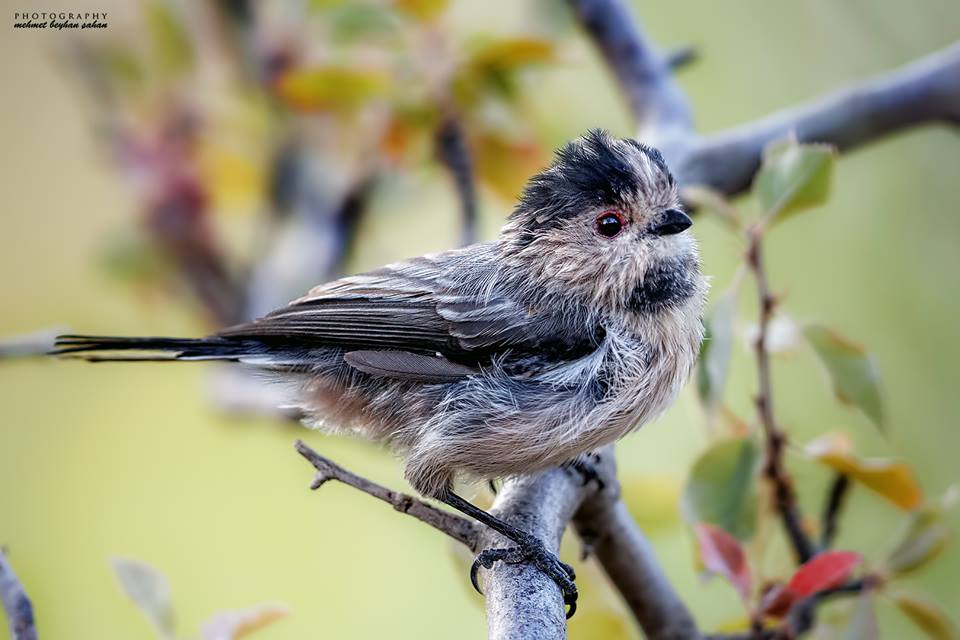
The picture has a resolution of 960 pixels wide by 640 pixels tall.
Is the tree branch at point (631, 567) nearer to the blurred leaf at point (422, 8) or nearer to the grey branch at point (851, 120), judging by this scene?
the grey branch at point (851, 120)

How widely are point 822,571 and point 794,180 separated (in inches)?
25.5

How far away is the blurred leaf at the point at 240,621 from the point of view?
4.38 feet

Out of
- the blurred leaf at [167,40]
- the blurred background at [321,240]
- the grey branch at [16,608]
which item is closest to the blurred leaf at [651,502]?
the blurred background at [321,240]

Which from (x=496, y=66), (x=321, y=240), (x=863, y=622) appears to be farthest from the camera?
(x=321, y=240)

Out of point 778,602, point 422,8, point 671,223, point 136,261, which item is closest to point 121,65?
point 136,261

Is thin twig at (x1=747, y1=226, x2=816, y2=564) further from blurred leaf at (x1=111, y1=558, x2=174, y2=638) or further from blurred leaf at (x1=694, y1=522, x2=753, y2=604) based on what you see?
blurred leaf at (x1=111, y1=558, x2=174, y2=638)

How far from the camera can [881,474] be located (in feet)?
5.31

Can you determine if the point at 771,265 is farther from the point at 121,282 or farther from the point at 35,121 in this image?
the point at 35,121

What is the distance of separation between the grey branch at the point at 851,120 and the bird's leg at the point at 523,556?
1.08m

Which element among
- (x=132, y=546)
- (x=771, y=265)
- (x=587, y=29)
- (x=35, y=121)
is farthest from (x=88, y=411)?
(x=771, y=265)

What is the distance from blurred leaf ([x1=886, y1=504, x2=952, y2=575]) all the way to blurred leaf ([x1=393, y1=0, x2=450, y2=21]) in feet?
4.48

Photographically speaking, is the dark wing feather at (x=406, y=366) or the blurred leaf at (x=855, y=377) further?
the dark wing feather at (x=406, y=366)

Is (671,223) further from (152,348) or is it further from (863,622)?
(152,348)

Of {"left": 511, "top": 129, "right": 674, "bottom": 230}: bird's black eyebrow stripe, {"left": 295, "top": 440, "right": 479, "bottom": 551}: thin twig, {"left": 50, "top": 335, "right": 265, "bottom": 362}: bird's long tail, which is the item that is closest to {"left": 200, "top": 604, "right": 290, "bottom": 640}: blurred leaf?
{"left": 295, "top": 440, "right": 479, "bottom": 551}: thin twig
